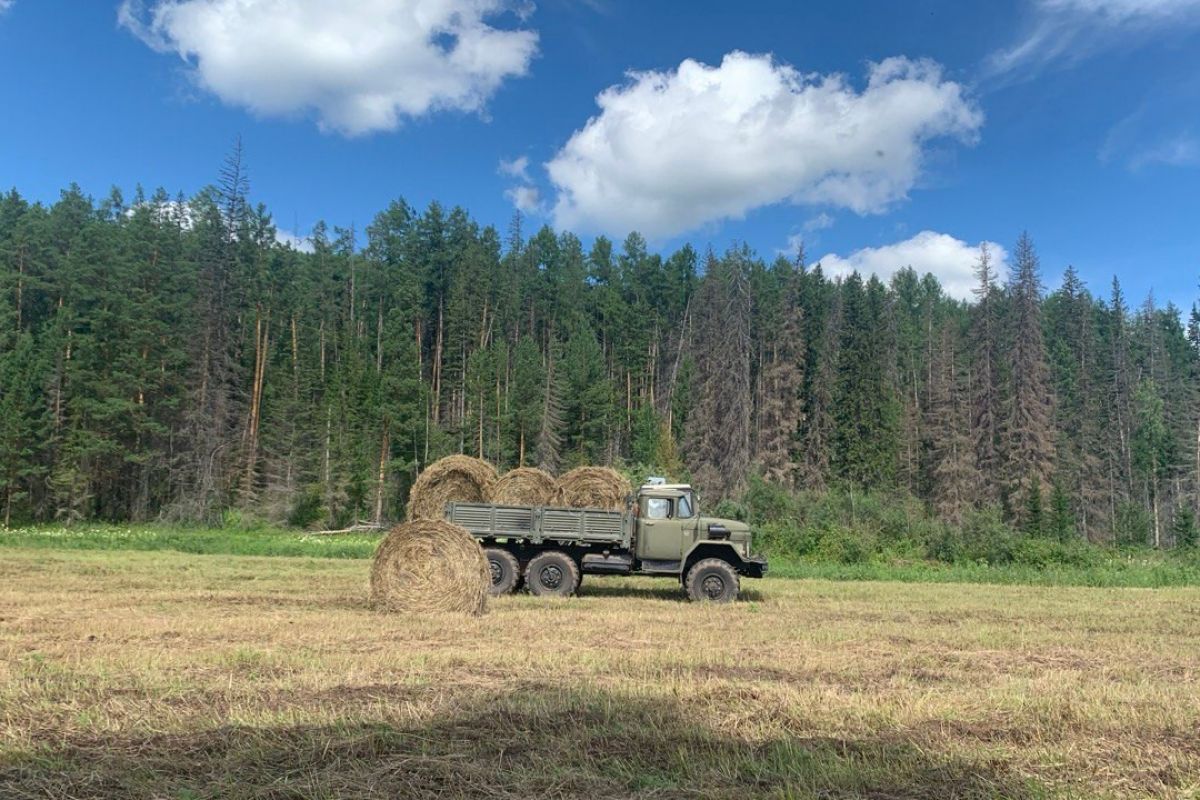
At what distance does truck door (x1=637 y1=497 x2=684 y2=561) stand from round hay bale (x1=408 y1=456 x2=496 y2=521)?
4.22 metres

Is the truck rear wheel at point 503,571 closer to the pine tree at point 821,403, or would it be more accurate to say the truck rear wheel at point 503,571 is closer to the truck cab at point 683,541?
the truck cab at point 683,541

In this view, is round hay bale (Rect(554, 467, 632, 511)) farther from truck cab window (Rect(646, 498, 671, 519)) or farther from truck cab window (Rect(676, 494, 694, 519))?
truck cab window (Rect(676, 494, 694, 519))

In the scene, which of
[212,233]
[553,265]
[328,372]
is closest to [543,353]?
[553,265]

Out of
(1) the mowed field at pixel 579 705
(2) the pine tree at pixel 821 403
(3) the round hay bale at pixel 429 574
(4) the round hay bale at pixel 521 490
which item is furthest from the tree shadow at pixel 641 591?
(2) the pine tree at pixel 821 403

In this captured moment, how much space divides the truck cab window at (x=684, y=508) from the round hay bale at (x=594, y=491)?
220 cm

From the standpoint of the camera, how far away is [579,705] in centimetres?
682

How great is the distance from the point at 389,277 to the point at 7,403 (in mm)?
30976

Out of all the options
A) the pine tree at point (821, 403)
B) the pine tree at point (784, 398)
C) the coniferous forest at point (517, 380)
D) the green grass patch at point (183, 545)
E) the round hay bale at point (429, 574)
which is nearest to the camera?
the round hay bale at point (429, 574)

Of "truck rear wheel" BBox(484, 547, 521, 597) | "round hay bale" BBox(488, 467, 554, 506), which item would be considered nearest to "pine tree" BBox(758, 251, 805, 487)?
"round hay bale" BBox(488, 467, 554, 506)

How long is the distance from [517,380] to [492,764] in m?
47.5

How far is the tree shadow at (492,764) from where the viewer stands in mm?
4895

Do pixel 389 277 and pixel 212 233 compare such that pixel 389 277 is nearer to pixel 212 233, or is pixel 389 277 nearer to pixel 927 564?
pixel 212 233

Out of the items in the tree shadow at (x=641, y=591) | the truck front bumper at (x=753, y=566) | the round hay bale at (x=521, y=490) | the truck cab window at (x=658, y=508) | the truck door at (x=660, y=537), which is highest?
the round hay bale at (x=521, y=490)

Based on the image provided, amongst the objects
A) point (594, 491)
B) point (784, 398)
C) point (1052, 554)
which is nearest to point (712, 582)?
point (594, 491)
